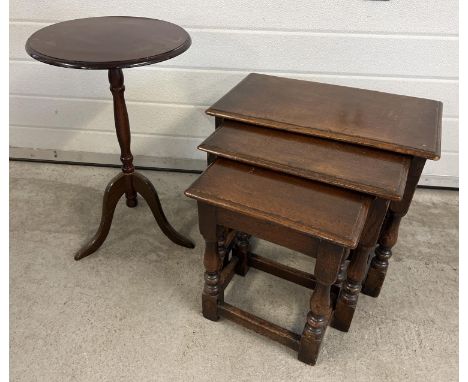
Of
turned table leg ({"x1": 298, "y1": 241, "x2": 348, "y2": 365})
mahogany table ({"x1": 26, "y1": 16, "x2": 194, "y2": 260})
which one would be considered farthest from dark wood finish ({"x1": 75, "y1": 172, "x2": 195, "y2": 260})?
turned table leg ({"x1": 298, "y1": 241, "x2": 348, "y2": 365})

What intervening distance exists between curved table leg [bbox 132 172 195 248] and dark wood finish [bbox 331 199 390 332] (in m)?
0.79

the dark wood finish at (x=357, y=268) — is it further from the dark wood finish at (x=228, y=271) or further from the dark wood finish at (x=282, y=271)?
the dark wood finish at (x=228, y=271)

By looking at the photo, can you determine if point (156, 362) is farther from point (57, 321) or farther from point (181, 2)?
point (181, 2)

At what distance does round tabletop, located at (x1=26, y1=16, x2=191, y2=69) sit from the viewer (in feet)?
4.57

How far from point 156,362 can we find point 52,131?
1729 millimetres

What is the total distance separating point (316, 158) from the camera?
1.39 metres

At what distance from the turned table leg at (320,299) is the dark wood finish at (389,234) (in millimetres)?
392

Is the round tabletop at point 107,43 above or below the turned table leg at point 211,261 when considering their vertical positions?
above

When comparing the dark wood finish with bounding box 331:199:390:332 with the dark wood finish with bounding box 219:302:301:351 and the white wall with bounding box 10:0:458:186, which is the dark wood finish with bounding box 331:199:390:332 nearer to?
the dark wood finish with bounding box 219:302:301:351

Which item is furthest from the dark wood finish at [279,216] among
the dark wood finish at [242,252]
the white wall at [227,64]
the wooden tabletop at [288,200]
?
the white wall at [227,64]

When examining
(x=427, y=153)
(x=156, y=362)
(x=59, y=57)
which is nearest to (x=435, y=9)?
(x=427, y=153)

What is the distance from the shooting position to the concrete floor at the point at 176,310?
1.52 meters

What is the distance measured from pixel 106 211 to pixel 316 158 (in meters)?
1.07

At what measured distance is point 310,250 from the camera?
1271mm
